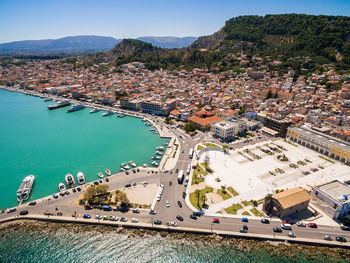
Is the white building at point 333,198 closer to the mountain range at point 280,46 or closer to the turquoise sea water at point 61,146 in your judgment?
the turquoise sea water at point 61,146

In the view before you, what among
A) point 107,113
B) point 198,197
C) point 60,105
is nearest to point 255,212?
point 198,197

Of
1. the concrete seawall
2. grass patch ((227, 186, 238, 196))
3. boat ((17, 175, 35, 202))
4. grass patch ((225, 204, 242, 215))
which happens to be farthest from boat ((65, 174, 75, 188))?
grass patch ((227, 186, 238, 196))

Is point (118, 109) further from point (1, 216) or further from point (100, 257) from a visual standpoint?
point (100, 257)

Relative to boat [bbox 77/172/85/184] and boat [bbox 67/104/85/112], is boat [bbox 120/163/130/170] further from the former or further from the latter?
boat [bbox 67/104/85/112]

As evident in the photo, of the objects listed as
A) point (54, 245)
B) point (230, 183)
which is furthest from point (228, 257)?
point (54, 245)

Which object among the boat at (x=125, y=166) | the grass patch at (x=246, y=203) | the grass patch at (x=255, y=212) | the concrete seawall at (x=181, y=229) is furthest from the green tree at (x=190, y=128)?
the concrete seawall at (x=181, y=229)
